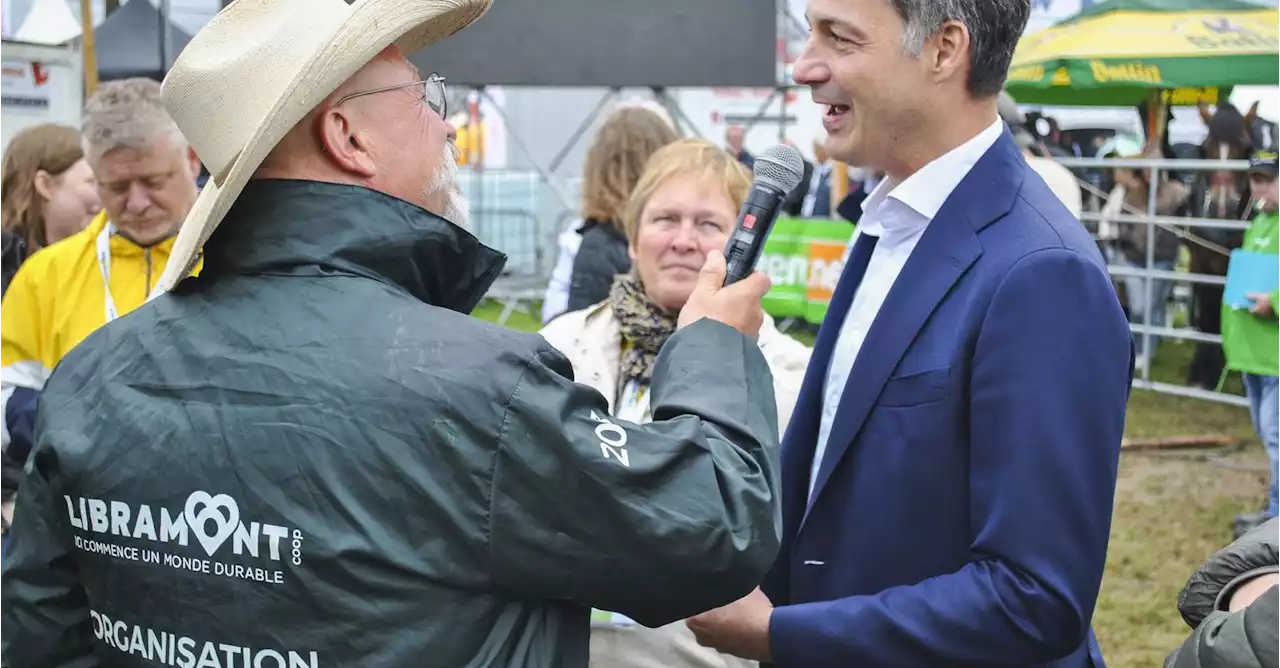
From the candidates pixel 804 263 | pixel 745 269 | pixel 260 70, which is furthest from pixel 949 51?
pixel 804 263

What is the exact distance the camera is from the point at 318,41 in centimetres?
162

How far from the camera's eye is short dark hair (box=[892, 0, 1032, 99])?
188cm

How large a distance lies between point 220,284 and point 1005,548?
3.71 ft

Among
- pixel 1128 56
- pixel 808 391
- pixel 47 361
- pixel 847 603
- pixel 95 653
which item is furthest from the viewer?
pixel 1128 56

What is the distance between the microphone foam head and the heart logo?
0.99m

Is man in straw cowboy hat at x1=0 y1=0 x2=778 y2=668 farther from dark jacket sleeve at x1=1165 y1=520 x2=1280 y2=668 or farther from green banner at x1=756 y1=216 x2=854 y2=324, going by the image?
green banner at x1=756 y1=216 x2=854 y2=324

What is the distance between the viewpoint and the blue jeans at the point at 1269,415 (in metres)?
6.59

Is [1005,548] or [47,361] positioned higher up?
[1005,548]

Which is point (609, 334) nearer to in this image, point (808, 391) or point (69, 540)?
point (808, 391)

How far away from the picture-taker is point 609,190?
17.6ft

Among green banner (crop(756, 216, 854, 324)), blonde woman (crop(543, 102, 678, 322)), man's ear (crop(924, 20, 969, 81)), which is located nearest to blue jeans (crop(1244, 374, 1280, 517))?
blonde woman (crop(543, 102, 678, 322))

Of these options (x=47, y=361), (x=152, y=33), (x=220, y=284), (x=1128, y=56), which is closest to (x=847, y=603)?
(x=220, y=284)

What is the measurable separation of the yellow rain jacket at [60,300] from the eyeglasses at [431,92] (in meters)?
2.03

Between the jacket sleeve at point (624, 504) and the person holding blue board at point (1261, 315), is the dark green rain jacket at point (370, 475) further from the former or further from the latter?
the person holding blue board at point (1261, 315)
